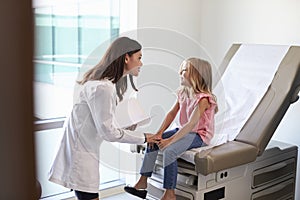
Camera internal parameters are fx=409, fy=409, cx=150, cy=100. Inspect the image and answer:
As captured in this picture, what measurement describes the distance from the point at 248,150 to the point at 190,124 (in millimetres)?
336

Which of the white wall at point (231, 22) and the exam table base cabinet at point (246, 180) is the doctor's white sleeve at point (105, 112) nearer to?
the exam table base cabinet at point (246, 180)

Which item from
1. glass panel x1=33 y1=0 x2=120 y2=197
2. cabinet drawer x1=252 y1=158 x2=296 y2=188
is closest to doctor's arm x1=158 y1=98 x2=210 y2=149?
cabinet drawer x1=252 y1=158 x2=296 y2=188

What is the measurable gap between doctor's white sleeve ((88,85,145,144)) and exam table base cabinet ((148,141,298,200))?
0.44 m

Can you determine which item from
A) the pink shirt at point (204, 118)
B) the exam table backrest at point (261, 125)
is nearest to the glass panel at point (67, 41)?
the pink shirt at point (204, 118)

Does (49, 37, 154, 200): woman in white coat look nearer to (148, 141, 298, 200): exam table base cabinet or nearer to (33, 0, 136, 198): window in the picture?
(148, 141, 298, 200): exam table base cabinet

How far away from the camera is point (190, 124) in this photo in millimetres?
2205

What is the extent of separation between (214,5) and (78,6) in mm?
1170

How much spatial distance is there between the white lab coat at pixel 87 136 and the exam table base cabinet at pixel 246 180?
390 mm

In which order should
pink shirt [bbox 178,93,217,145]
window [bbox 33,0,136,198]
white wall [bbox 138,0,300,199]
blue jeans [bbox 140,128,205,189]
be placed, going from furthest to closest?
white wall [bbox 138,0,300,199]
window [bbox 33,0,136,198]
pink shirt [bbox 178,93,217,145]
blue jeans [bbox 140,128,205,189]

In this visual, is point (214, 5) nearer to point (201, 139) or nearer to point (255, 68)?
point (255, 68)

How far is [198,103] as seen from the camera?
7.30 ft

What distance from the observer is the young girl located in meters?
2.15

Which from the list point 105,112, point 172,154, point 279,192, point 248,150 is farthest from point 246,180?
point 105,112

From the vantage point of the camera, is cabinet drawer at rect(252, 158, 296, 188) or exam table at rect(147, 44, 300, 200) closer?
exam table at rect(147, 44, 300, 200)
